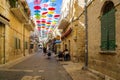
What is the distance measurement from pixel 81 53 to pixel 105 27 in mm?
12387

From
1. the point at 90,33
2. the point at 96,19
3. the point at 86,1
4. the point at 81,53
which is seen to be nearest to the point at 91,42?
the point at 90,33

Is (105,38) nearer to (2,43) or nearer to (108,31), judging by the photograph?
(108,31)

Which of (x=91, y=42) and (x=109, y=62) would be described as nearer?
(x=109, y=62)

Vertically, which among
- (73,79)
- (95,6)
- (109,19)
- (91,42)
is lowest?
(73,79)

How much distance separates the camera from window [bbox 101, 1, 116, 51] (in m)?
10.5

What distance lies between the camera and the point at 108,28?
36.1 feet

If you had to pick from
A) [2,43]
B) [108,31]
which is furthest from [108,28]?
[2,43]

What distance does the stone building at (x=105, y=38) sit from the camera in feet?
32.8

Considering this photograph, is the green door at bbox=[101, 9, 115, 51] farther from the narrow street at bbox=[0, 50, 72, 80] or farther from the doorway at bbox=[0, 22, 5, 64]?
the doorway at bbox=[0, 22, 5, 64]

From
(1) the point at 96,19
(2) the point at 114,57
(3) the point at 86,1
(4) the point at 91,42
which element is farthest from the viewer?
(3) the point at 86,1

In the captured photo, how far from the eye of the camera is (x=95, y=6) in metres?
13.5

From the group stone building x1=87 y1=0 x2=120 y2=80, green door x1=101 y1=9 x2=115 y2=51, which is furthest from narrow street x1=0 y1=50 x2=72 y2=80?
green door x1=101 y1=9 x2=115 y2=51

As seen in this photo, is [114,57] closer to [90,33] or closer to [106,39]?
[106,39]

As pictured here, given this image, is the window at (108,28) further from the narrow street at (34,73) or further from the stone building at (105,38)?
the narrow street at (34,73)
